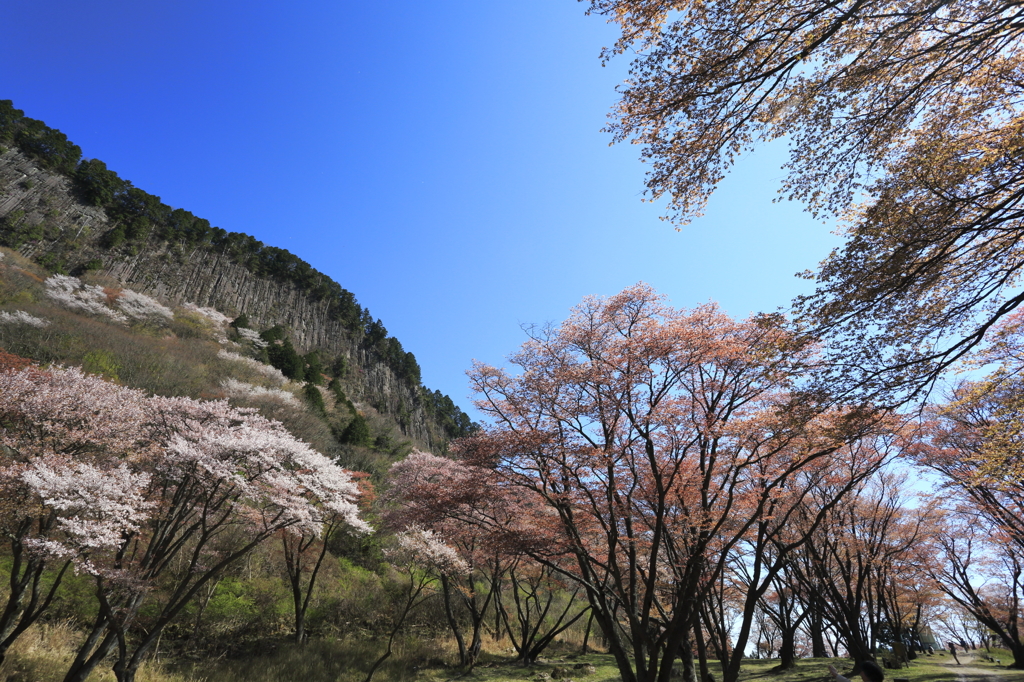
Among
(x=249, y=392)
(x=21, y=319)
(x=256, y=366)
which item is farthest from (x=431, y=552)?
(x=256, y=366)

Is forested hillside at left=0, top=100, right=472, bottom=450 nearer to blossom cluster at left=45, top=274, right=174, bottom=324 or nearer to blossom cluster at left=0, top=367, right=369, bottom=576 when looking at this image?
blossom cluster at left=45, top=274, right=174, bottom=324

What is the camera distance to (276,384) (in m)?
31.1

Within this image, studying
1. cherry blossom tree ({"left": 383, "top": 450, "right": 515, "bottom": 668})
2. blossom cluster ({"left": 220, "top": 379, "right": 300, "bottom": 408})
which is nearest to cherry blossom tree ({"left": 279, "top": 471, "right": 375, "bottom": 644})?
cherry blossom tree ({"left": 383, "top": 450, "right": 515, "bottom": 668})

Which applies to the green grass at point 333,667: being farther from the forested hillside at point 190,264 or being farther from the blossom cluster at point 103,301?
the forested hillside at point 190,264

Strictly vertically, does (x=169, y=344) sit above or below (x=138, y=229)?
below

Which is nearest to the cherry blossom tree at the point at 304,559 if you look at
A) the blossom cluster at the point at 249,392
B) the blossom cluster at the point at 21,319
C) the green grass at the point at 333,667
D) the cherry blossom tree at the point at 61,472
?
the green grass at the point at 333,667

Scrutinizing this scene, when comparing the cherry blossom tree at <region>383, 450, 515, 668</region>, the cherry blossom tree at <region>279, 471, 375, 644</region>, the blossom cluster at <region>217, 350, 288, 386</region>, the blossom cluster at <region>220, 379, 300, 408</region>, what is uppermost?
the blossom cluster at <region>217, 350, 288, 386</region>

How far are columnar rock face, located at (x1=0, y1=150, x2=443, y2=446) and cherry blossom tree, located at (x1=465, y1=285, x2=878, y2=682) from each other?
134 ft

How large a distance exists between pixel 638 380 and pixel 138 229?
50499mm

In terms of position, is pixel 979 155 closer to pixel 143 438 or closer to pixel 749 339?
pixel 749 339

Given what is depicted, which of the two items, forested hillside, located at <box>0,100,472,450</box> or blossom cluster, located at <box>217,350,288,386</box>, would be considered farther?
forested hillside, located at <box>0,100,472,450</box>

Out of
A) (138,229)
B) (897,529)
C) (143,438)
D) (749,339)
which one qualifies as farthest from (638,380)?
(138,229)

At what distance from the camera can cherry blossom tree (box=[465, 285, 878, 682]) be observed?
8.80 meters

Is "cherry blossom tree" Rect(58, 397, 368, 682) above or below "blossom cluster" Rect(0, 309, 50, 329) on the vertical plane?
below
